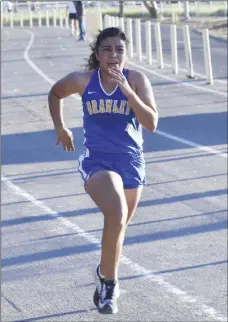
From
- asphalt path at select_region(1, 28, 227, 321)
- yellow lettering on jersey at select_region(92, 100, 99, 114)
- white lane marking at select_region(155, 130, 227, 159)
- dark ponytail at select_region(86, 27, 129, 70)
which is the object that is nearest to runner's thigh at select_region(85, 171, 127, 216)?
yellow lettering on jersey at select_region(92, 100, 99, 114)

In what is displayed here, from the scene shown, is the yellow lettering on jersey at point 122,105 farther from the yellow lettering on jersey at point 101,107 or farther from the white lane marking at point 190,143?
the white lane marking at point 190,143

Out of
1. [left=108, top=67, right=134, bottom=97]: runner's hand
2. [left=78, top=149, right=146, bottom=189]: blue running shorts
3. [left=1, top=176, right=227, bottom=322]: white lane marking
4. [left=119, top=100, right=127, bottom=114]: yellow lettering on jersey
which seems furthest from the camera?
[left=1, top=176, right=227, bottom=322]: white lane marking

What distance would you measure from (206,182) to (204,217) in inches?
91.5

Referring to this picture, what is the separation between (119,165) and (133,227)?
733 centimetres

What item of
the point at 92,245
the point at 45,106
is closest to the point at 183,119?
the point at 45,106

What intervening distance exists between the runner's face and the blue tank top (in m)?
0.15

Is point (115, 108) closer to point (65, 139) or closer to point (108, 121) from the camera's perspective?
point (108, 121)

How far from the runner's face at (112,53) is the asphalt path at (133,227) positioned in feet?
13.1

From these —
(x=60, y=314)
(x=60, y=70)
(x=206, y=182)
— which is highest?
(x=60, y=314)

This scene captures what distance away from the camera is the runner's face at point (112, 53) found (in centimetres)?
600

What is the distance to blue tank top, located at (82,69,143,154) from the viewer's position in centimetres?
607

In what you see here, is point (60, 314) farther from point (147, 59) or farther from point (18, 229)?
point (147, 59)

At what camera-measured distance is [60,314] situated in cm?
980

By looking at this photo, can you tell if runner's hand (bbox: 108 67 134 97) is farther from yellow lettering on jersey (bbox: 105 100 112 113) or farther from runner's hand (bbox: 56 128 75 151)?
runner's hand (bbox: 56 128 75 151)
